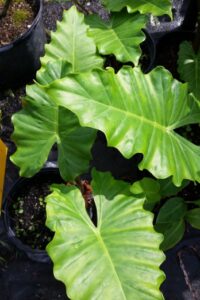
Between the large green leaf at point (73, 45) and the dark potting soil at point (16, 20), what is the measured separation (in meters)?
0.57

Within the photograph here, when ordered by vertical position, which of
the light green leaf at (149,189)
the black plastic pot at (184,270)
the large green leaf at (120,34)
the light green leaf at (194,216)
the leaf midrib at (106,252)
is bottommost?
the black plastic pot at (184,270)

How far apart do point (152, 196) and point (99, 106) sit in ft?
1.52

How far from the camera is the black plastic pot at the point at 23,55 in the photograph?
1982 millimetres

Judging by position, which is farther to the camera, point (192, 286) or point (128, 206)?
point (192, 286)

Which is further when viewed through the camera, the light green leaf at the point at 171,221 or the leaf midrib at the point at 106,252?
the light green leaf at the point at 171,221

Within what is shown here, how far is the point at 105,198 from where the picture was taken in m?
1.36

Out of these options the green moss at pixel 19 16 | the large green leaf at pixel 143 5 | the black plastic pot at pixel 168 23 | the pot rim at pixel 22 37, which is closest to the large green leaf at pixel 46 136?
the large green leaf at pixel 143 5

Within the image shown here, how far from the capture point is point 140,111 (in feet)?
4.21

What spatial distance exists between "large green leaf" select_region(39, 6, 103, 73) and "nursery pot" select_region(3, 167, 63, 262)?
1.55 feet

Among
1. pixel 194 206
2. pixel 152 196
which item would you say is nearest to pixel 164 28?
pixel 194 206

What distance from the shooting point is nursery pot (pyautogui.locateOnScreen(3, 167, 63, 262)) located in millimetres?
1675

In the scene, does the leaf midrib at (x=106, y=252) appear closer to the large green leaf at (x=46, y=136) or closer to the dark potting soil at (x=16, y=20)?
the large green leaf at (x=46, y=136)

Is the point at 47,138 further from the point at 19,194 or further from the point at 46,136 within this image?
the point at 19,194

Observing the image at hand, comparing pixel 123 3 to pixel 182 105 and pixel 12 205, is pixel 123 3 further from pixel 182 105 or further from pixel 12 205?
pixel 12 205
